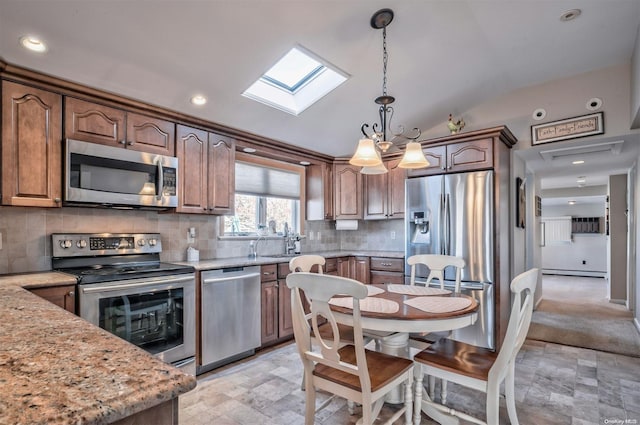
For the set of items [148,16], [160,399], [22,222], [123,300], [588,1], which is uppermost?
[588,1]

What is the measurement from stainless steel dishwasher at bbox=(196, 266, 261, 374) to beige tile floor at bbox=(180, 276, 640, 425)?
0.13 m

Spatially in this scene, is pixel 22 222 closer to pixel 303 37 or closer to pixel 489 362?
pixel 303 37

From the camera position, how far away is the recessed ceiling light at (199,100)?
297 cm

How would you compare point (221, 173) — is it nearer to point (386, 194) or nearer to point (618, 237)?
point (386, 194)

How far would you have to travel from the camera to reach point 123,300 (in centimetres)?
241

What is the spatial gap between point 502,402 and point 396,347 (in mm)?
947

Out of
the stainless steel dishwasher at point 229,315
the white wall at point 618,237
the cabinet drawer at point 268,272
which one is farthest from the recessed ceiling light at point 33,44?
the white wall at point 618,237

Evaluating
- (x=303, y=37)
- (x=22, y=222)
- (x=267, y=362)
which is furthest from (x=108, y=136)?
(x=267, y=362)

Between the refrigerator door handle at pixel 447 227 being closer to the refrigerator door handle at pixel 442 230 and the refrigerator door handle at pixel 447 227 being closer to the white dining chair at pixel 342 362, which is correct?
the refrigerator door handle at pixel 442 230

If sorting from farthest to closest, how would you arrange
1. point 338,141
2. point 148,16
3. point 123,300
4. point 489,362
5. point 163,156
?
point 338,141 < point 163,156 < point 123,300 < point 148,16 < point 489,362

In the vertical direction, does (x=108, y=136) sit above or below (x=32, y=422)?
above

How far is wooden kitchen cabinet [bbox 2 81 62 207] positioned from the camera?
7.31ft

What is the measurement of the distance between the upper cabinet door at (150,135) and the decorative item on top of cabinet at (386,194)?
2.62 meters

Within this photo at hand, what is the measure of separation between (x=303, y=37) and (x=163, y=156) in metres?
1.55
